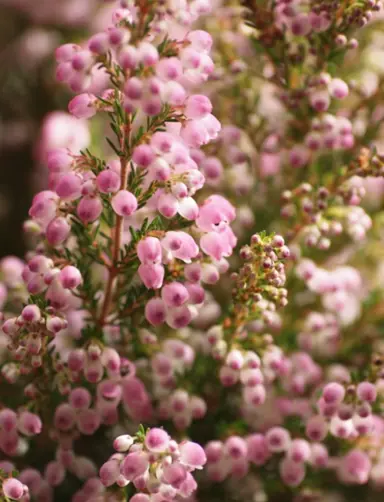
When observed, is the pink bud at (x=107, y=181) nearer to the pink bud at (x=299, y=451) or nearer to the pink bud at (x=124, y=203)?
the pink bud at (x=124, y=203)

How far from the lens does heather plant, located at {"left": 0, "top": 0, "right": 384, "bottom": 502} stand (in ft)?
1.80

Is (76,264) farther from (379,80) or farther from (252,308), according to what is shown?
(379,80)

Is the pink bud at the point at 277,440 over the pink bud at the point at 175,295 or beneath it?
beneath

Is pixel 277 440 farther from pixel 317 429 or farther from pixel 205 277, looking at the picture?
pixel 205 277

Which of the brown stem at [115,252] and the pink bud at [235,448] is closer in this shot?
the brown stem at [115,252]

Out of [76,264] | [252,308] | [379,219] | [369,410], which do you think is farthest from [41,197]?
[379,219]

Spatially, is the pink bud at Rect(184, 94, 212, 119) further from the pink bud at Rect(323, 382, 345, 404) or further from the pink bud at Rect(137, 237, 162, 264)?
the pink bud at Rect(323, 382, 345, 404)

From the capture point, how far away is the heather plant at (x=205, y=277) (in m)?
0.55

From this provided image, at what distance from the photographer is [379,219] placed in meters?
0.85

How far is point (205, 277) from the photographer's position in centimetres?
61

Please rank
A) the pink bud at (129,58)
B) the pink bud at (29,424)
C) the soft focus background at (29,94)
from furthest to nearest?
the soft focus background at (29,94) → the pink bud at (29,424) → the pink bud at (129,58)

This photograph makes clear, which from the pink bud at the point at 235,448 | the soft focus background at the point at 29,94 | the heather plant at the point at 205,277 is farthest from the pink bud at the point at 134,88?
the soft focus background at the point at 29,94

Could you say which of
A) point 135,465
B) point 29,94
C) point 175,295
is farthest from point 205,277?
point 29,94

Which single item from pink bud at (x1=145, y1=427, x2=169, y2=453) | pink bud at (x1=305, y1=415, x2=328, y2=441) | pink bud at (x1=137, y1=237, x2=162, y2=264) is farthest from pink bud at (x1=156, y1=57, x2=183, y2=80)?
pink bud at (x1=305, y1=415, x2=328, y2=441)
